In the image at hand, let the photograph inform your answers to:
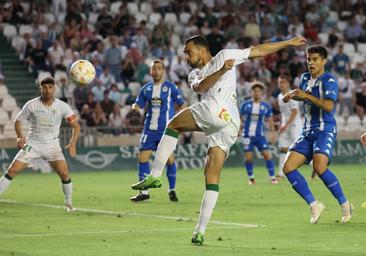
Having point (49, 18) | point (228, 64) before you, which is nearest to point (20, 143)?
point (228, 64)

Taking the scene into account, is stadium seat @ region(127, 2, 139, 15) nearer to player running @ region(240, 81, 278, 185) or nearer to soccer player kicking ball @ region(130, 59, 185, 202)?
player running @ region(240, 81, 278, 185)

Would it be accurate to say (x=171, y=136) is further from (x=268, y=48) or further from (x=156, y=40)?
(x=156, y=40)

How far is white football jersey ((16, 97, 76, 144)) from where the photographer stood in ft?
53.5

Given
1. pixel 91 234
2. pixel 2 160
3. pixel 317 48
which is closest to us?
pixel 91 234

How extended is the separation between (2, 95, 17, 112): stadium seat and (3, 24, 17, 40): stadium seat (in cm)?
270

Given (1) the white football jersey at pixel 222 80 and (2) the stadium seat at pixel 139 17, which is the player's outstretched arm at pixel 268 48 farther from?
(2) the stadium seat at pixel 139 17

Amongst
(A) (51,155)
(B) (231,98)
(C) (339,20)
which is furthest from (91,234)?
(C) (339,20)

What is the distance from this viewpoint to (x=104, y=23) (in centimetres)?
3294

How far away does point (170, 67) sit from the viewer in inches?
1275

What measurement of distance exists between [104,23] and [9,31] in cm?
315

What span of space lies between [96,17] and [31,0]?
224 centimetres

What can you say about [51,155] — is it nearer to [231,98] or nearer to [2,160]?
[231,98]

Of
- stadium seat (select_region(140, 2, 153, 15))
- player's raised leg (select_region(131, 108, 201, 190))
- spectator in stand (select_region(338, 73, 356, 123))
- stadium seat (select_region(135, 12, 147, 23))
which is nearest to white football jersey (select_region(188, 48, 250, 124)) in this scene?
player's raised leg (select_region(131, 108, 201, 190))

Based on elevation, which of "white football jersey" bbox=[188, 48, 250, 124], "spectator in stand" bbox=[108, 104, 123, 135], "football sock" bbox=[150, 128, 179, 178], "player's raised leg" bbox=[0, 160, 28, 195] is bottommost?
"spectator in stand" bbox=[108, 104, 123, 135]
